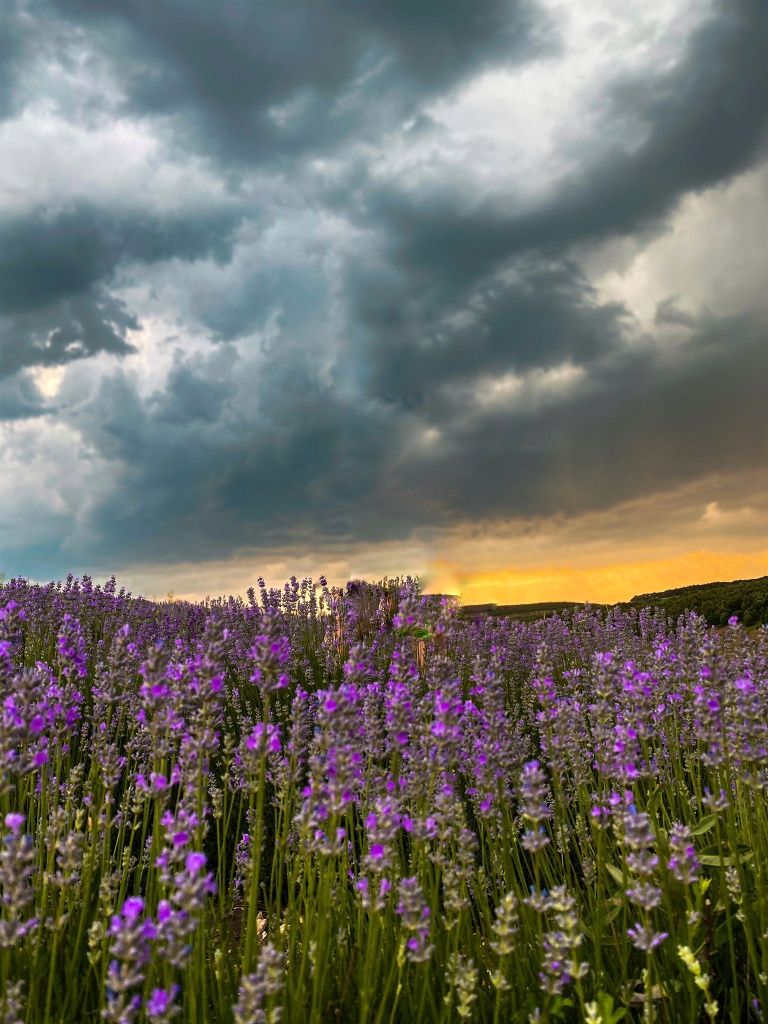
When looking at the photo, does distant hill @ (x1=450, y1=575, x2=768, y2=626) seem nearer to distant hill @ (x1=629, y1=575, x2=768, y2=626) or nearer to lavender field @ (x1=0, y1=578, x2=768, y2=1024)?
distant hill @ (x1=629, y1=575, x2=768, y2=626)

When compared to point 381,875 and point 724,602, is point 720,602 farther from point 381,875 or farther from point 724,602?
point 381,875

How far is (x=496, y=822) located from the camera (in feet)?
11.4

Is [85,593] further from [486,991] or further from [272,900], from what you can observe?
[486,991]

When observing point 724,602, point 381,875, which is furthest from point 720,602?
point 381,875

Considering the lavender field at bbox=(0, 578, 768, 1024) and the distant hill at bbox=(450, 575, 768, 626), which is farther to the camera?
the distant hill at bbox=(450, 575, 768, 626)

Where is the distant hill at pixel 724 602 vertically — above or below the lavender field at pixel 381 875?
above

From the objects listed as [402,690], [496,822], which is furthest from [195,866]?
[496,822]

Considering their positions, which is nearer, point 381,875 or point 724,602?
point 381,875

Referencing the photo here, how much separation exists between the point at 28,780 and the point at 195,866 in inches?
112

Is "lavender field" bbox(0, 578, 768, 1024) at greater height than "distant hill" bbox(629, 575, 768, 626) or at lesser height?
lesser

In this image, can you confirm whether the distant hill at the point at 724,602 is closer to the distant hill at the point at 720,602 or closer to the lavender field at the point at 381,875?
the distant hill at the point at 720,602

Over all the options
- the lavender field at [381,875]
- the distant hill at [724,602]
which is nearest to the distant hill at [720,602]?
the distant hill at [724,602]

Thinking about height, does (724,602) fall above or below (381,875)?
above

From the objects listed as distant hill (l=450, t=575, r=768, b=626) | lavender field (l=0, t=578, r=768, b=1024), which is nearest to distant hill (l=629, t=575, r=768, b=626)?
distant hill (l=450, t=575, r=768, b=626)
